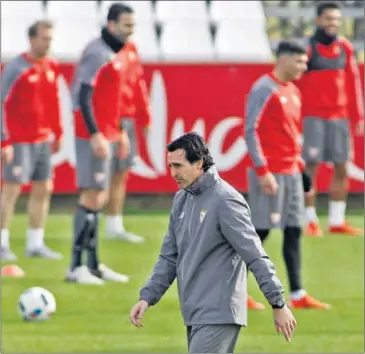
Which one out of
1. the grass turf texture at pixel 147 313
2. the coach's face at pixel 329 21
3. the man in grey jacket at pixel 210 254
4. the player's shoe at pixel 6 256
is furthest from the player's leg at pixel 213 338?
the coach's face at pixel 329 21

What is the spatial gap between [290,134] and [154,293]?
3994 mm

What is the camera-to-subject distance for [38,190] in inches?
491

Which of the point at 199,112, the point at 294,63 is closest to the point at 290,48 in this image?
the point at 294,63

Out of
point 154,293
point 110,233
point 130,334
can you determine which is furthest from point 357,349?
point 110,233

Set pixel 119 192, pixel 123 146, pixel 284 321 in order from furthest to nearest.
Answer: pixel 119 192
pixel 123 146
pixel 284 321

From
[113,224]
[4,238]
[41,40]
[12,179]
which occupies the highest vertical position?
[41,40]

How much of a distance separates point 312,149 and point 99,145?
3323 mm

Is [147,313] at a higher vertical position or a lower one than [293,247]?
lower

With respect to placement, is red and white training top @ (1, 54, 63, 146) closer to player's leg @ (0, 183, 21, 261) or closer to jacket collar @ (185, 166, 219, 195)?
player's leg @ (0, 183, 21, 261)

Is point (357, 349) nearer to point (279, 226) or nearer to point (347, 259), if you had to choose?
point (279, 226)

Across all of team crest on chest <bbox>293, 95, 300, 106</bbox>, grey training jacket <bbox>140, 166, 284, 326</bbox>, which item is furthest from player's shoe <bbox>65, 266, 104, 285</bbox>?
grey training jacket <bbox>140, 166, 284, 326</bbox>

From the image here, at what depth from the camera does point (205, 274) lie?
641 centimetres

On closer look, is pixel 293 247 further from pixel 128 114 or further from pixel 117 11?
pixel 128 114

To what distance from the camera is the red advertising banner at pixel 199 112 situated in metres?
15.3
